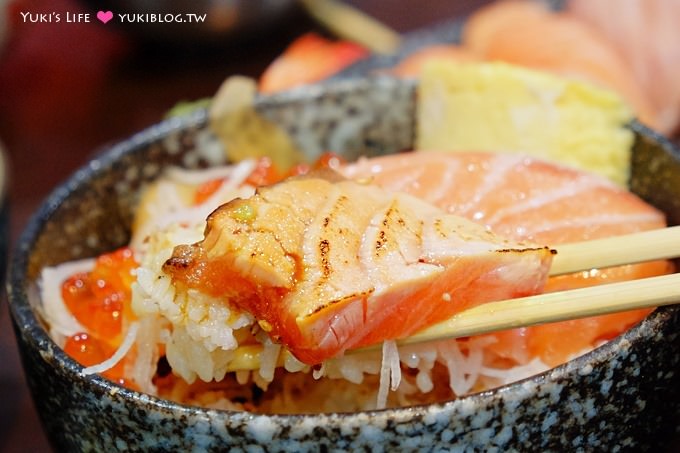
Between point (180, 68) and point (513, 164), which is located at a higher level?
point (180, 68)

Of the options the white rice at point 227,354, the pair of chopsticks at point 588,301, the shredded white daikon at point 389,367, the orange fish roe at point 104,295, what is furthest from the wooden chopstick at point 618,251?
the orange fish roe at point 104,295

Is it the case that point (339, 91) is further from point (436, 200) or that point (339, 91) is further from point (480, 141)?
point (436, 200)

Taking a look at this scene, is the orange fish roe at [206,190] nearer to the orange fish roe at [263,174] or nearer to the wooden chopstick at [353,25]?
the orange fish roe at [263,174]

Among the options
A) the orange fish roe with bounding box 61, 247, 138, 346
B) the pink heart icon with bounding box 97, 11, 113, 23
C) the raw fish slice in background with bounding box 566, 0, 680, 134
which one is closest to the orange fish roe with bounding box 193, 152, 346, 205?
the orange fish roe with bounding box 61, 247, 138, 346

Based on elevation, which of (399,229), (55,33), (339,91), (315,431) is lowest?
(315,431)

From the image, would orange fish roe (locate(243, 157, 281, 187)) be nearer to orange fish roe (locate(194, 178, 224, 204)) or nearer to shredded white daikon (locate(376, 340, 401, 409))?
orange fish roe (locate(194, 178, 224, 204))

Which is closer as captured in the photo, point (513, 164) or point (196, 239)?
point (196, 239)

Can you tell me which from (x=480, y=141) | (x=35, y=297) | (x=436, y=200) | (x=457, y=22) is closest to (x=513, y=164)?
(x=436, y=200)
